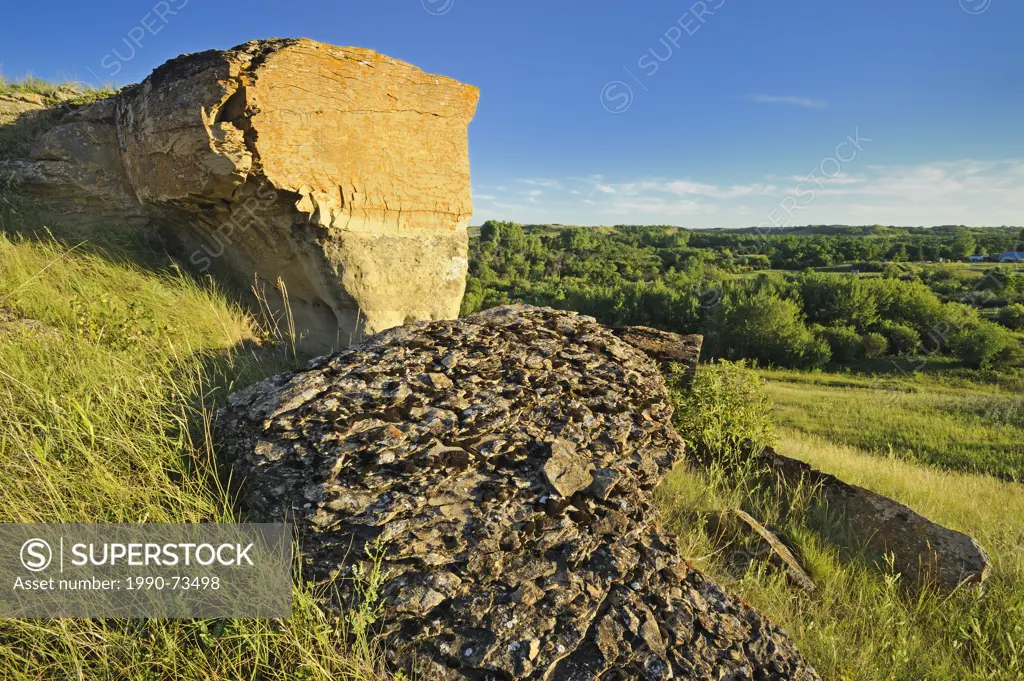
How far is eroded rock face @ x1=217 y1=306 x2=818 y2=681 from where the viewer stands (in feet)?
6.87

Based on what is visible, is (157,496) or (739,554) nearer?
(157,496)

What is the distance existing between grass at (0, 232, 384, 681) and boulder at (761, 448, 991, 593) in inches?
138

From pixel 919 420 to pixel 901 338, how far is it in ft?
78.5

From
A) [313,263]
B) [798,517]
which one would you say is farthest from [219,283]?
[798,517]

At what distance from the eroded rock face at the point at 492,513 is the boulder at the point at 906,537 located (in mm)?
1739

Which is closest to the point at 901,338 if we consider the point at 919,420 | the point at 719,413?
the point at 919,420

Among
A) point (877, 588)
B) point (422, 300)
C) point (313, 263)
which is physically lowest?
point (877, 588)

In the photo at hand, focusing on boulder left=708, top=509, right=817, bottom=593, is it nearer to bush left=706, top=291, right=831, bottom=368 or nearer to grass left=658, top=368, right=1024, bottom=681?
grass left=658, top=368, right=1024, bottom=681

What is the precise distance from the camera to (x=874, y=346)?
34.4 m

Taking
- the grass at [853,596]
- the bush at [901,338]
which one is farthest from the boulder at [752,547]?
the bush at [901,338]

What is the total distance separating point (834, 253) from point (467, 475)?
247ft

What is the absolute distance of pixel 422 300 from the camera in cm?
620

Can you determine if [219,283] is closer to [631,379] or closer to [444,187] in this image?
[444,187]

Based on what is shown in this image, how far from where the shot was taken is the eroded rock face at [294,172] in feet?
16.2
